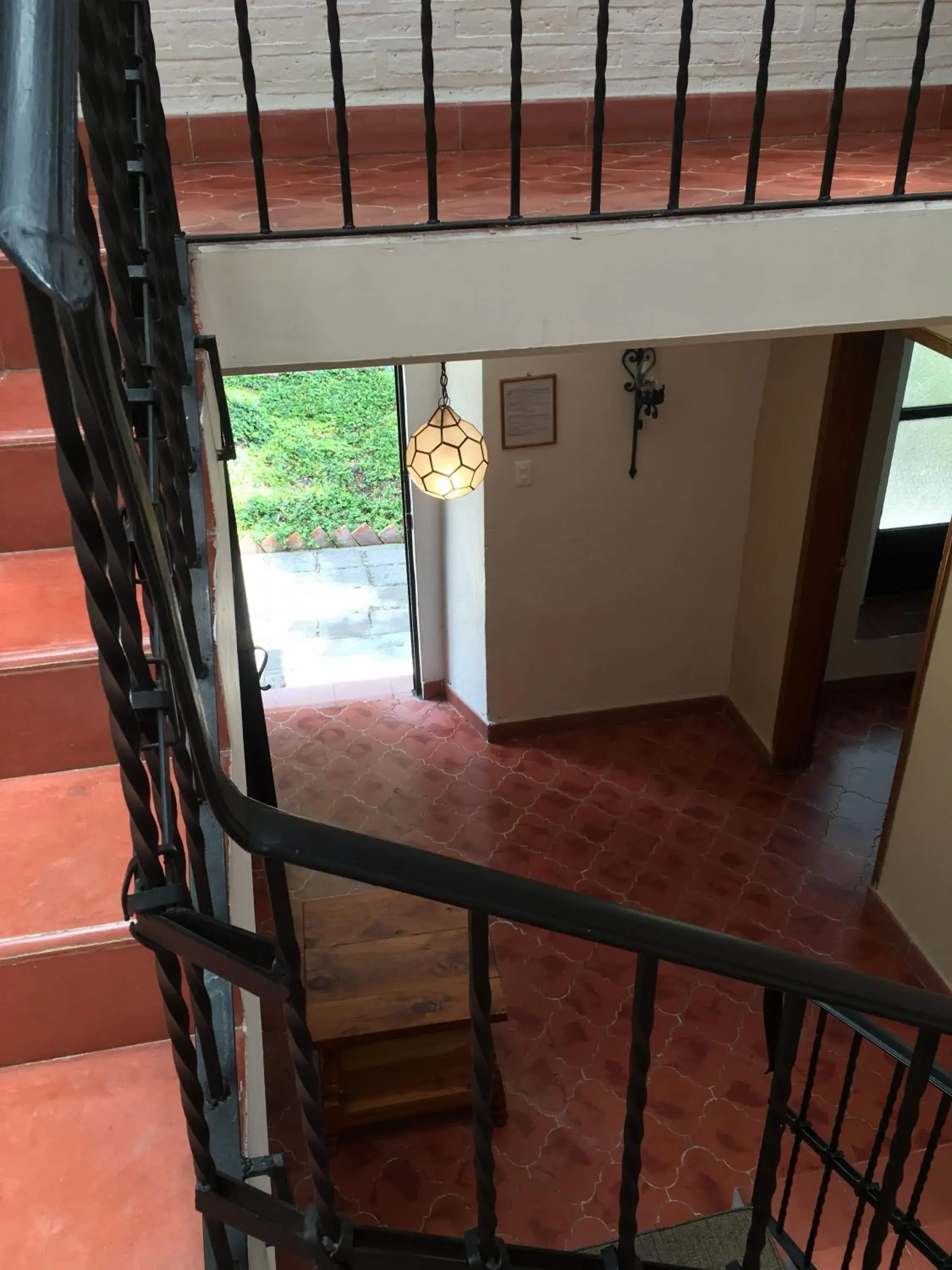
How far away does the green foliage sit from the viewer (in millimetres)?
7090

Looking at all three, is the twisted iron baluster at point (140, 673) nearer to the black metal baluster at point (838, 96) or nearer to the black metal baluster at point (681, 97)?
the black metal baluster at point (681, 97)

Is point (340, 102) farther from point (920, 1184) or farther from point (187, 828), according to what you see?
point (920, 1184)

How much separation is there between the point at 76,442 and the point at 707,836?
4540mm

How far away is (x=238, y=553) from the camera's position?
2379mm

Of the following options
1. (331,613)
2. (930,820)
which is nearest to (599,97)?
(930,820)

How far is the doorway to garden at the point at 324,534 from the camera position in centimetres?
628

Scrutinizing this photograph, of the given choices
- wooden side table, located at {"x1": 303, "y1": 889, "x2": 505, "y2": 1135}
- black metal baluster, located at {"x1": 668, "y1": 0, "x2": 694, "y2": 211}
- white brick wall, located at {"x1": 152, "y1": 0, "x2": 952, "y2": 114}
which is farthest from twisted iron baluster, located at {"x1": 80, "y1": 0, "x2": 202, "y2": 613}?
wooden side table, located at {"x1": 303, "y1": 889, "x2": 505, "y2": 1135}

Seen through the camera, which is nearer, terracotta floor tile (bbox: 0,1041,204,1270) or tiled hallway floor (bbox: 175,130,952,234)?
terracotta floor tile (bbox: 0,1041,204,1270)

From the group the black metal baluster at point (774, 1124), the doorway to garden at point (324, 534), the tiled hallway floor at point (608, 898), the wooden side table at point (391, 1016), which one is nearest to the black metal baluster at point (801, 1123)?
the tiled hallway floor at point (608, 898)

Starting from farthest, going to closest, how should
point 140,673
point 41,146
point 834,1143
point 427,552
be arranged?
point 427,552, point 834,1143, point 140,673, point 41,146

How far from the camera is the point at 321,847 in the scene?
0.82 m

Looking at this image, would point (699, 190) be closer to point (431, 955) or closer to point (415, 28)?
point (415, 28)

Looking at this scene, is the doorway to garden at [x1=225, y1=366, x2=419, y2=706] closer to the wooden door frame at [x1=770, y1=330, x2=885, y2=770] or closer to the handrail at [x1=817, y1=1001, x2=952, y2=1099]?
the wooden door frame at [x1=770, y1=330, x2=885, y2=770]

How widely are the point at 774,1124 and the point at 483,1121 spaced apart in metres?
0.38
